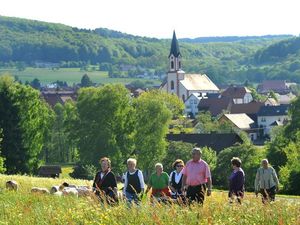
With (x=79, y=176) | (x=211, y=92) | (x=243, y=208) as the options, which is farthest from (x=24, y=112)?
(x=211, y=92)

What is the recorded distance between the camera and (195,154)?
16.1m

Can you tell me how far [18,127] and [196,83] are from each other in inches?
5051

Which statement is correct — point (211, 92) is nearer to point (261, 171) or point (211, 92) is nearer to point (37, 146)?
point (37, 146)

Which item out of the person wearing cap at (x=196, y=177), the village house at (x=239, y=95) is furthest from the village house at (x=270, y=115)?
the person wearing cap at (x=196, y=177)

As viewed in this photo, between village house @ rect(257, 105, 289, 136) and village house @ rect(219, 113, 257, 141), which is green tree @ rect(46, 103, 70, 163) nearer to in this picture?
village house @ rect(219, 113, 257, 141)

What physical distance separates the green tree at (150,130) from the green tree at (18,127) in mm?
12317

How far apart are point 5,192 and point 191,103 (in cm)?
15903

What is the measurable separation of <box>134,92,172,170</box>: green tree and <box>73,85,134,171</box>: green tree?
1.53 metres

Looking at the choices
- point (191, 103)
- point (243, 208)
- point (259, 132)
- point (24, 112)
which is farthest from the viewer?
point (191, 103)

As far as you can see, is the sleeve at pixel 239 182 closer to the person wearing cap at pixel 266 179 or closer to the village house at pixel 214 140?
the person wearing cap at pixel 266 179

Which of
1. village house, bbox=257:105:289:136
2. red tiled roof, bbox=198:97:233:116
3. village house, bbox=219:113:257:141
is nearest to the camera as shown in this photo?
village house, bbox=219:113:257:141

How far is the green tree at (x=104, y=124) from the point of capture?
70.4m

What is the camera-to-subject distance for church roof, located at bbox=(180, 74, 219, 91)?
599 ft

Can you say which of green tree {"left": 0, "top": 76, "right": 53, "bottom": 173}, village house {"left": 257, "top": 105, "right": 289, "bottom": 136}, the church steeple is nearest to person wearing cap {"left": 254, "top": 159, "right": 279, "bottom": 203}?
green tree {"left": 0, "top": 76, "right": 53, "bottom": 173}
